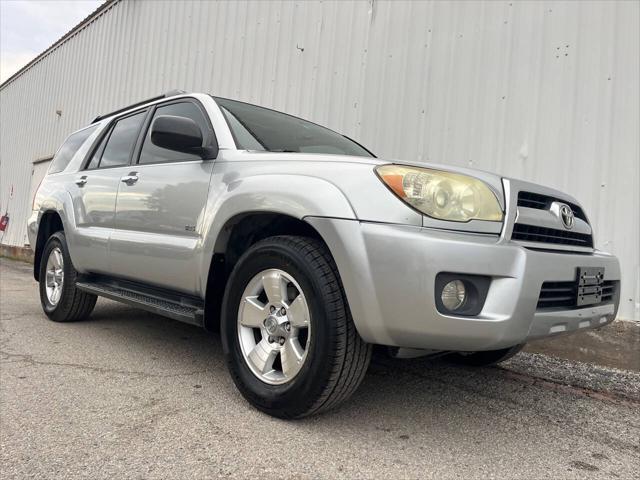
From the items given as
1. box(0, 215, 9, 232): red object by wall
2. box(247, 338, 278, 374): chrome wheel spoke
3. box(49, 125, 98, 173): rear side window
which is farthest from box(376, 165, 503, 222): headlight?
box(0, 215, 9, 232): red object by wall

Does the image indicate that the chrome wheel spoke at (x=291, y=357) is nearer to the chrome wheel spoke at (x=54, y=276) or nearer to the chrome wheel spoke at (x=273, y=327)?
the chrome wheel spoke at (x=273, y=327)

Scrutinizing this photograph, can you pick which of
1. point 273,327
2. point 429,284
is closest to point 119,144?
point 273,327

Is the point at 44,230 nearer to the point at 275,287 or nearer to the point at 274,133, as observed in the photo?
the point at 274,133

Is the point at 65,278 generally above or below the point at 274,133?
below

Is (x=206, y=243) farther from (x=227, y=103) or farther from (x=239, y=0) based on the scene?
(x=239, y=0)

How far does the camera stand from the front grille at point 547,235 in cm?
211

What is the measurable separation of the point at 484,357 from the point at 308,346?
1602 millimetres

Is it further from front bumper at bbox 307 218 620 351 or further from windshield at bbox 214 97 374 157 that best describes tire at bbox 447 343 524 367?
windshield at bbox 214 97 374 157

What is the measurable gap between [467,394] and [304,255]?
142 cm

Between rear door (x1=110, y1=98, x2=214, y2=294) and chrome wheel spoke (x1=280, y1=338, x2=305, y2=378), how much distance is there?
0.78 metres

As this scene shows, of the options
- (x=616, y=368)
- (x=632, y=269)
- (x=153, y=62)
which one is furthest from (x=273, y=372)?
(x=153, y=62)

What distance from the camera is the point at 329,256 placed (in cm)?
216

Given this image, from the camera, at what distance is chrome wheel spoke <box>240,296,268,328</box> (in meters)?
2.36

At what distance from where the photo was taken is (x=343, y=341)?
2023 mm
